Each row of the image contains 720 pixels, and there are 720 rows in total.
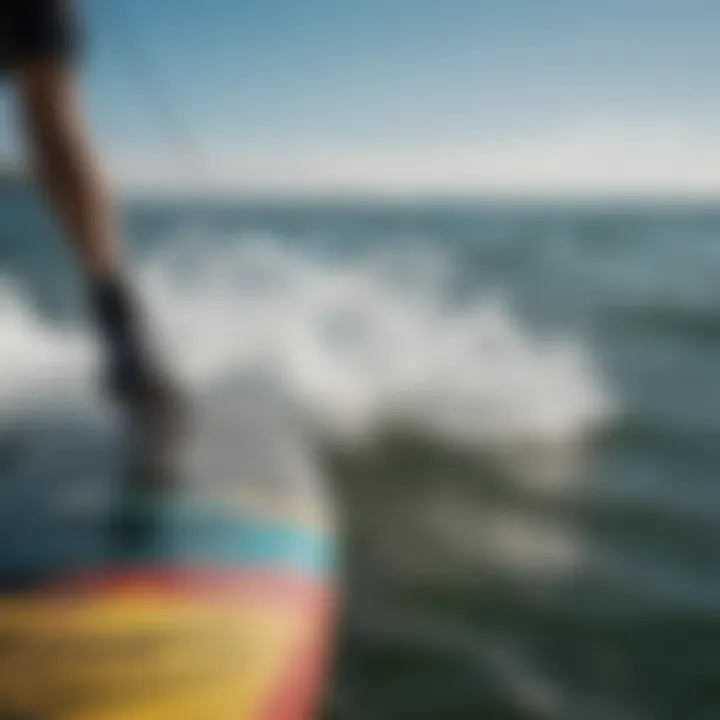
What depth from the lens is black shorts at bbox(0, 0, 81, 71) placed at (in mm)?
1479

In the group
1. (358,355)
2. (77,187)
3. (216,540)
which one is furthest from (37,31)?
(358,355)

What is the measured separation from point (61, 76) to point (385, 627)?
0.96 meters

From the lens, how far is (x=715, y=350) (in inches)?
168

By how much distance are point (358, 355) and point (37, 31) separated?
71.2 inches

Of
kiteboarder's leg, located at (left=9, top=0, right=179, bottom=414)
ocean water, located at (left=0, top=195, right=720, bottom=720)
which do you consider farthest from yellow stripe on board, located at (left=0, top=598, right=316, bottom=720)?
kiteboarder's leg, located at (left=9, top=0, right=179, bottom=414)

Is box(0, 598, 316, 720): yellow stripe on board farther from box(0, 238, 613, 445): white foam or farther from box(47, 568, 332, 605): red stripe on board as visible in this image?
box(0, 238, 613, 445): white foam

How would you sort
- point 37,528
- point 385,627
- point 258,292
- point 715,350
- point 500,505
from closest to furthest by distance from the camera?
point 37,528, point 385,627, point 500,505, point 258,292, point 715,350

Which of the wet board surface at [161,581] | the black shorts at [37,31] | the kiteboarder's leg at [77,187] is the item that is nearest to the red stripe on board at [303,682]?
the wet board surface at [161,581]

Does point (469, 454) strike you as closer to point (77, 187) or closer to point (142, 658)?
point (77, 187)

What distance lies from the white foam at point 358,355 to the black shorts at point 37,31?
0.59 m

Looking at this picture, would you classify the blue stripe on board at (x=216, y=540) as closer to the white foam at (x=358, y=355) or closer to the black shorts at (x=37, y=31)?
the white foam at (x=358, y=355)

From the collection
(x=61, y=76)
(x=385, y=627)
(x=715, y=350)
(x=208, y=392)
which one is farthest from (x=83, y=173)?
(x=715, y=350)

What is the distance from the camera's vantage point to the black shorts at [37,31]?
148cm

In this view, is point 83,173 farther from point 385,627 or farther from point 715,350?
point 715,350
